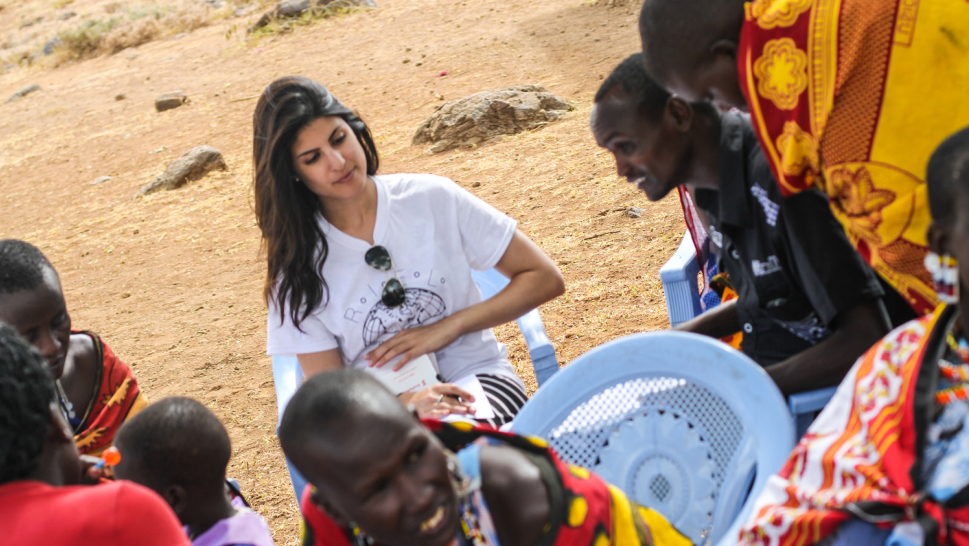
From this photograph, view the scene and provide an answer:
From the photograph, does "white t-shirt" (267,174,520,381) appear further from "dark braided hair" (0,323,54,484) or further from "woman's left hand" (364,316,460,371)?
"dark braided hair" (0,323,54,484)

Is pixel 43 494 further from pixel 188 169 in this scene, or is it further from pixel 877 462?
pixel 188 169

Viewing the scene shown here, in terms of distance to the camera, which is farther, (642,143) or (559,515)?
(642,143)

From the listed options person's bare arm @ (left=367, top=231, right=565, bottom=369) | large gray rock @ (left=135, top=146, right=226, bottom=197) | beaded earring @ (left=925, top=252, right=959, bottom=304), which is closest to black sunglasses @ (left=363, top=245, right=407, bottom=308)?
person's bare arm @ (left=367, top=231, right=565, bottom=369)

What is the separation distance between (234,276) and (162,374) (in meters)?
1.51

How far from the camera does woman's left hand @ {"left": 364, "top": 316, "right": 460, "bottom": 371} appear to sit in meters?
2.60

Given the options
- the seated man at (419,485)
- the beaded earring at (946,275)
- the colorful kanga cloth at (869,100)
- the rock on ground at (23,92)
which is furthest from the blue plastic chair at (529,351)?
the rock on ground at (23,92)

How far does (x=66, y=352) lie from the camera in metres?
2.45

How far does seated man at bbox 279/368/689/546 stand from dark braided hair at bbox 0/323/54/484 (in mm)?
406

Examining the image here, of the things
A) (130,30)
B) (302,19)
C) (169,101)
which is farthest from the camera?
(130,30)

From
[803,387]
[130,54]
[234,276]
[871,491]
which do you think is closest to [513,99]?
[234,276]

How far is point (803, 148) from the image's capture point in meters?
1.73

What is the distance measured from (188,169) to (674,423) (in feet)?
28.3

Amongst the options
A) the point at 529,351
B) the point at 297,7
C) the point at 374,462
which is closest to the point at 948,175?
the point at 374,462

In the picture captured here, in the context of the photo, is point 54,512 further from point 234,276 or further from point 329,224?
point 234,276
